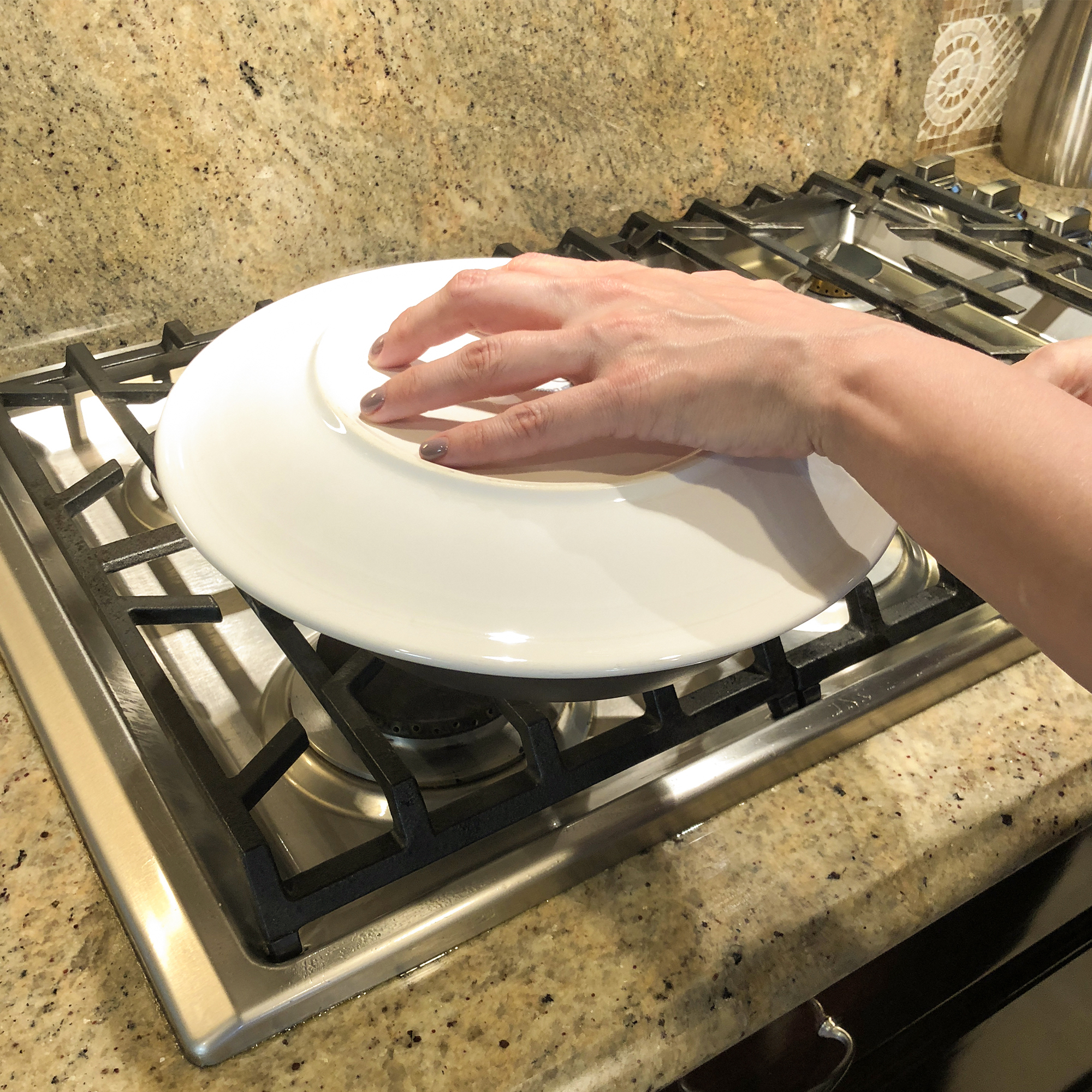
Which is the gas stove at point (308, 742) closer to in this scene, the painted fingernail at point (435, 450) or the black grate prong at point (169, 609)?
the black grate prong at point (169, 609)

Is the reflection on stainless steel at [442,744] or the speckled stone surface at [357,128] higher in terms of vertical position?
the speckled stone surface at [357,128]

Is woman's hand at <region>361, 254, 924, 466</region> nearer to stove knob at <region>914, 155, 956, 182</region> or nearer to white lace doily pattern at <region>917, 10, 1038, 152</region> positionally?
stove knob at <region>914, 155, 956, 182</region>

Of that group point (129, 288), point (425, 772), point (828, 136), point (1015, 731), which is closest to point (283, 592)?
point (425, 772)

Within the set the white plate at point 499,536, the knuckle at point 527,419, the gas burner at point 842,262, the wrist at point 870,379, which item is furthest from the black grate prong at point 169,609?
the gas burner at point 842,262

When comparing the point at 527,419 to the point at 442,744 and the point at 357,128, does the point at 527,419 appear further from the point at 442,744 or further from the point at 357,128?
the point at 357,128

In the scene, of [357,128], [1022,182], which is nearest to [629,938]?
[357,128]

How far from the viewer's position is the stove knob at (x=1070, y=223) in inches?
38.1

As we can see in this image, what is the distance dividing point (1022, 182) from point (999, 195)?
189 mm

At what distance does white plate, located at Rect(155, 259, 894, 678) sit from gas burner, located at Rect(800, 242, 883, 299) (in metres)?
0.53

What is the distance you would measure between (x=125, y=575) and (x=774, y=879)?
0.45 meters

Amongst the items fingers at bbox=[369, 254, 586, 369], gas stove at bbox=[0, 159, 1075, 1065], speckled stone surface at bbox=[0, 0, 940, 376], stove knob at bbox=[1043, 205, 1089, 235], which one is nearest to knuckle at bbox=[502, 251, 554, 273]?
fingers at bbox=[369, 254, 586, 369]

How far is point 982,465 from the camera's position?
0.37 metres

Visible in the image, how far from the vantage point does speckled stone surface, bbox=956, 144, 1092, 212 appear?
111cm

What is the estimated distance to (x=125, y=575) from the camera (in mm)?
621
